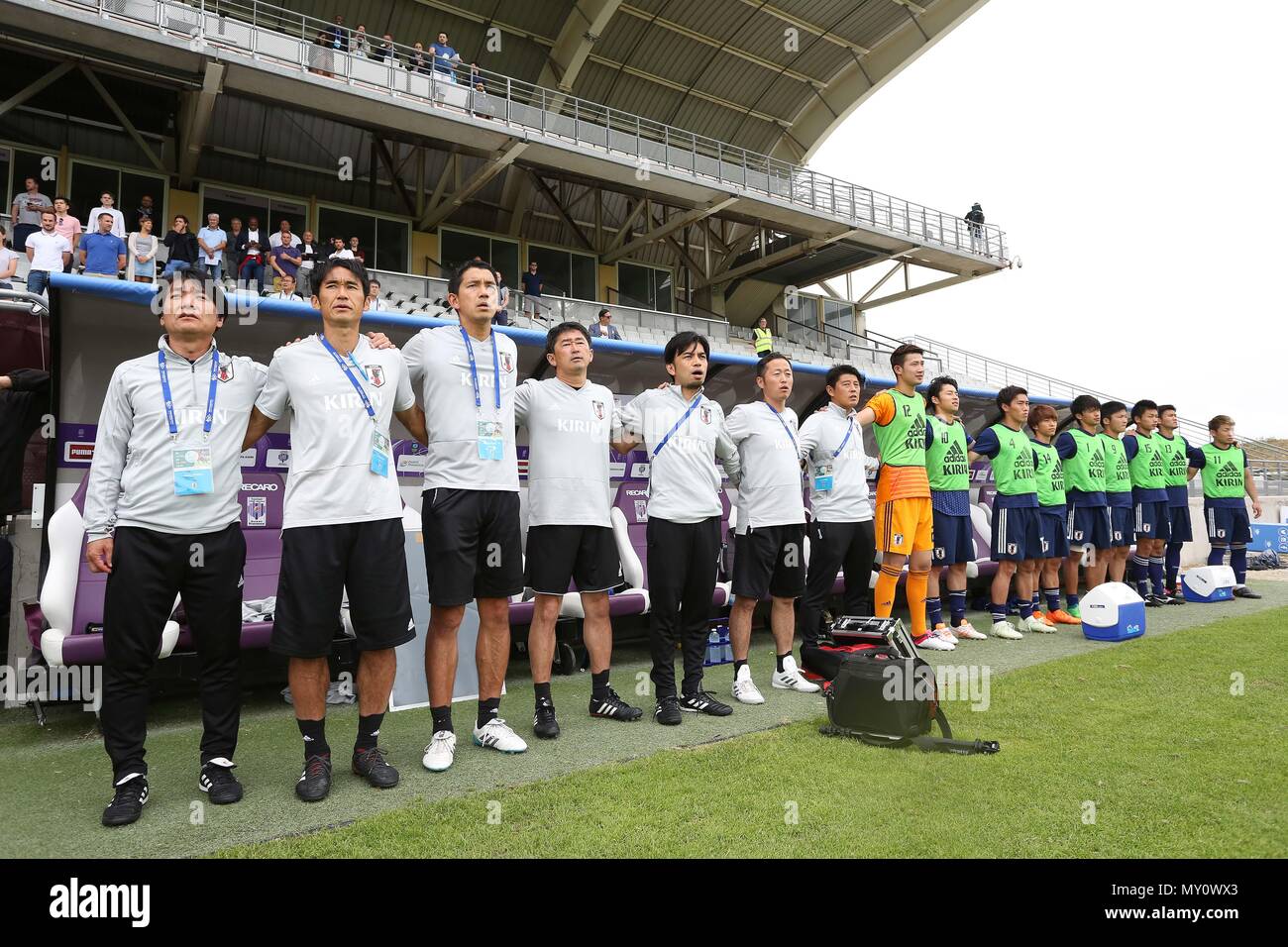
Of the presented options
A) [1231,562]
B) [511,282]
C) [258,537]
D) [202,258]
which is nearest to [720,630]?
[258,537]

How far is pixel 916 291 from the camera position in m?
27.8

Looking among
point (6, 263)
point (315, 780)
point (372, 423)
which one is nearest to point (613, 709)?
point (315, 780)

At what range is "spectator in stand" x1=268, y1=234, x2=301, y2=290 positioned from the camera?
1322 centimetres

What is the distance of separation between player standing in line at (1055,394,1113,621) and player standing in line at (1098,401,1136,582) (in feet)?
0.42

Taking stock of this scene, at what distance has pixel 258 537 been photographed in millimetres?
5094

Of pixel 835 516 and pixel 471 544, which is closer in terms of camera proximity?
pixel 471 544

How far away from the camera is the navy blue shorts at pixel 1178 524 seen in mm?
8672

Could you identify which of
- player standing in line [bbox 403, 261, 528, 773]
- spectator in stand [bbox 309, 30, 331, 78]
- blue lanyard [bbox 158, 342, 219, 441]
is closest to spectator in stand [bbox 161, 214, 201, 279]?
spectator in stand [bbox 309, 30, 331, 78]

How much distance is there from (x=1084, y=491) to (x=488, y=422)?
6.59 metres

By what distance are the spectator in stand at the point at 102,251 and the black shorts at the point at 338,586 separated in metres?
9.53

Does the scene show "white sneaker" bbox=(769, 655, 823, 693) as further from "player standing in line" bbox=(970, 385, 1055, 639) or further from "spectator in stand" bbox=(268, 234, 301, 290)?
"spectator in stand" bbox=(268, 234, 301, 290)

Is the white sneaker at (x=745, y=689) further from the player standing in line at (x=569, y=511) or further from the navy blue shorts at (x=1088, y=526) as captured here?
the navy blue shorts at (x=1088, y=526)

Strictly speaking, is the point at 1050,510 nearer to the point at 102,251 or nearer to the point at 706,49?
the point at 102,251

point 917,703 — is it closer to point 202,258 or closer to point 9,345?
point 9,345
